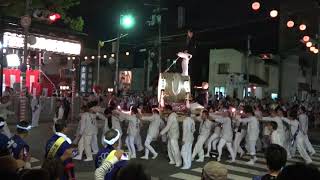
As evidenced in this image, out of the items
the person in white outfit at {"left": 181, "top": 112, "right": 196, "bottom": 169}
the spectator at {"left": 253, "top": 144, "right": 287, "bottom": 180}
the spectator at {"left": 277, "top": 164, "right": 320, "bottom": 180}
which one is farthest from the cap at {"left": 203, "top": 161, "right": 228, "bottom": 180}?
the person in white outfit at {"left": 181, "top": 112, "right": 196, "bottom": 169}

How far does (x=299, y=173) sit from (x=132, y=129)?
475 inches

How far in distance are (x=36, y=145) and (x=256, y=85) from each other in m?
33.0

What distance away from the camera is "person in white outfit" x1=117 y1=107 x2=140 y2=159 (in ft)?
48.2

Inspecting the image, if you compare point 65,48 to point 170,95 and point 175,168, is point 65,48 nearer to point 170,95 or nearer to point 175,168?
point 170,95

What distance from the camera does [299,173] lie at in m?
2.86

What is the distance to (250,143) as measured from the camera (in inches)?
572

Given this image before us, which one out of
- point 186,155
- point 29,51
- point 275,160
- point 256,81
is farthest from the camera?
point 256,81

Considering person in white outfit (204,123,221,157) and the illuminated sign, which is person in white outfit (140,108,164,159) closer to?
person in white outfit (204,123,221,157)

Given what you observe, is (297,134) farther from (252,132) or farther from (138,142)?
(138,142)

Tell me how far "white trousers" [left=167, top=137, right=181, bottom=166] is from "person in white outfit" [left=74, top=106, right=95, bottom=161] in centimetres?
266

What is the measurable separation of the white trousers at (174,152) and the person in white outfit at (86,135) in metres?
2.66

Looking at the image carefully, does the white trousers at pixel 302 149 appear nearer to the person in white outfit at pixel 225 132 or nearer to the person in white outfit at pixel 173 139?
the person in white outfit at pixel 225 132

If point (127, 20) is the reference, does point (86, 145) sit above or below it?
below

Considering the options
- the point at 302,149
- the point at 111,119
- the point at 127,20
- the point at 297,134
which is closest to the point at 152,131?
the point at 111,119
